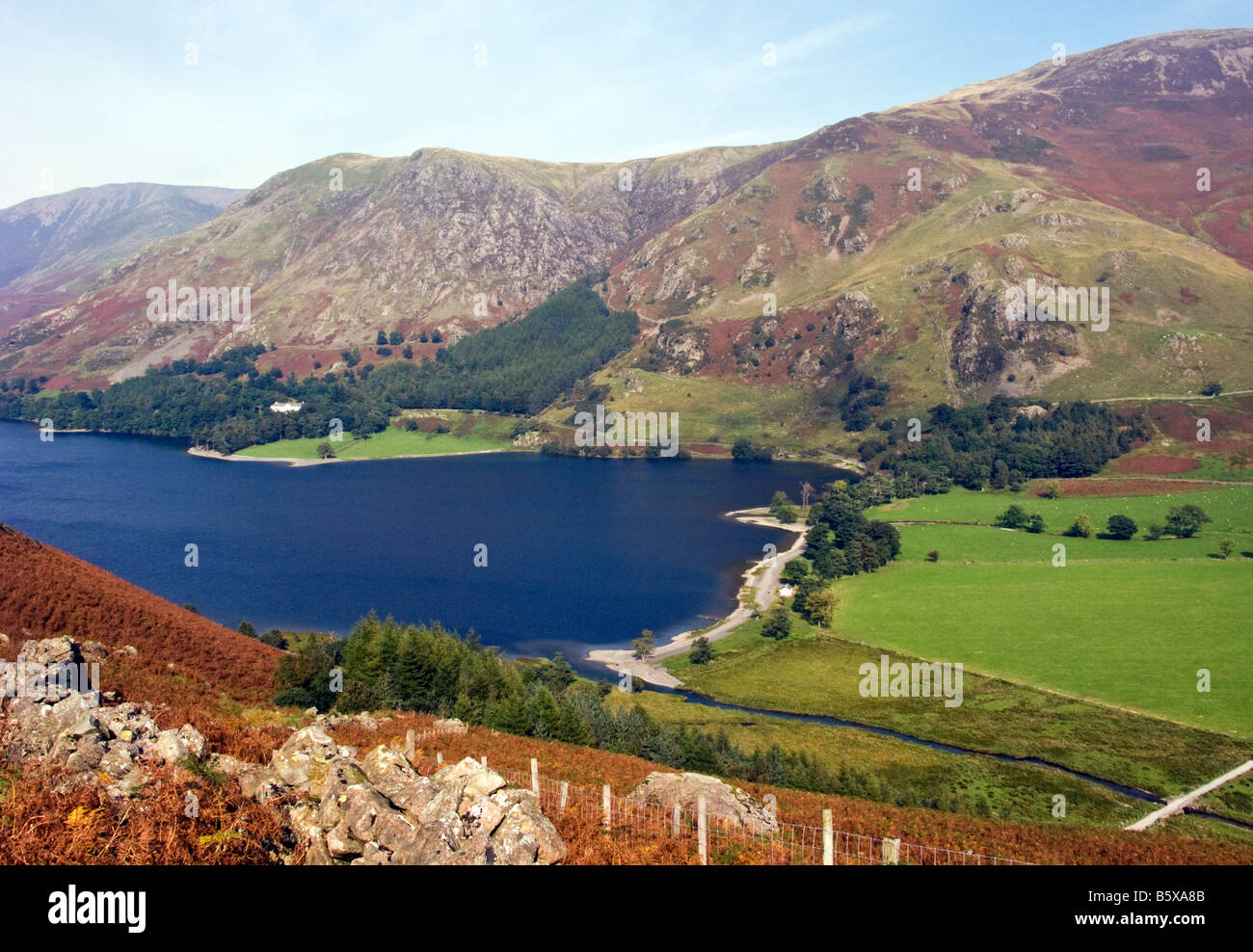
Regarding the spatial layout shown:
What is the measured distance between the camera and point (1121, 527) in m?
132

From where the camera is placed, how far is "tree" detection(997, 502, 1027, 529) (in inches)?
5600

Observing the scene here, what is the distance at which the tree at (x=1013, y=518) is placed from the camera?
467ft

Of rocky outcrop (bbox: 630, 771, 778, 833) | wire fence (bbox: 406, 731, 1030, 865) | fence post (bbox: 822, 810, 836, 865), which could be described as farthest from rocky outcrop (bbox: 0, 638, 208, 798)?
fence post (bbox: 822, 810, 836, 865)

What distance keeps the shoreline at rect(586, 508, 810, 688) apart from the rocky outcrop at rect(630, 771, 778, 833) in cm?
6029

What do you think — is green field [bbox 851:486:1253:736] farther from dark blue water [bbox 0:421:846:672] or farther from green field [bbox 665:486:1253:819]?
dark blue water [bbox 0:421:846:672]

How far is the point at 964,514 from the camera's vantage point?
15200 centimetres

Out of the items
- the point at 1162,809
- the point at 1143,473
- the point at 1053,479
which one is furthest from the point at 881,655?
the point at 1143,473

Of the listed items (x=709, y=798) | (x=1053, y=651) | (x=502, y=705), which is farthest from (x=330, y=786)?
(x=1053, y=651)

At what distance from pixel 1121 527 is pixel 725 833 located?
453ft

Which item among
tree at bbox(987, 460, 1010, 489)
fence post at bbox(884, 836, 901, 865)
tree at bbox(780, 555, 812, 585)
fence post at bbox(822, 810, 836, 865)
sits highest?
fence post at bbox(822, 810, 836, 865)

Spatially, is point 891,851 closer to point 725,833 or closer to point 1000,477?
point 725,833

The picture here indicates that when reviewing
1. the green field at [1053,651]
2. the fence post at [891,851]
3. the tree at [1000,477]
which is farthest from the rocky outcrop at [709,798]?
the tree at [1000,477]

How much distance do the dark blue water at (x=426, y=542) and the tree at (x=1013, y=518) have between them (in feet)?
134
